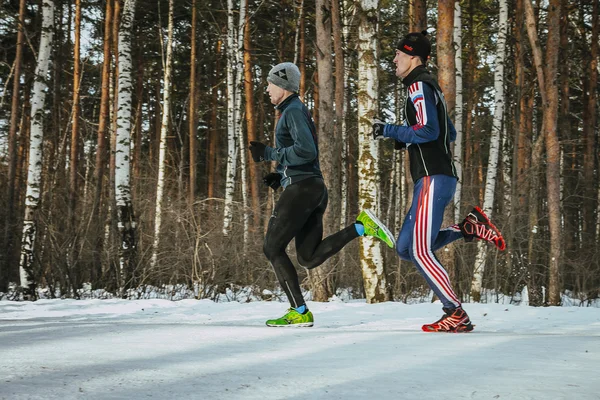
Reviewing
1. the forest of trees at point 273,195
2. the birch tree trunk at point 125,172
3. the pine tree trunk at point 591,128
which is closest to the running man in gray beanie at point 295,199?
the forest of trees at point 273,195

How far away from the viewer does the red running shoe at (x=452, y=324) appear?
4805mm

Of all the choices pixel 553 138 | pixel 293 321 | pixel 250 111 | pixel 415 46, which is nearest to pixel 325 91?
pixel 553 138

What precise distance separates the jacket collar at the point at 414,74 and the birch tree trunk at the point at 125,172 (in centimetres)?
687

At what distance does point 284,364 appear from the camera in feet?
10.0

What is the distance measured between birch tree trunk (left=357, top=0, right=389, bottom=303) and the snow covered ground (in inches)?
204

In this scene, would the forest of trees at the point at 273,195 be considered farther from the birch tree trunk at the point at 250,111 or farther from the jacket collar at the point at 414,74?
the jacket collar at the point at 414,74

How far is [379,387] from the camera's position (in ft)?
8.39

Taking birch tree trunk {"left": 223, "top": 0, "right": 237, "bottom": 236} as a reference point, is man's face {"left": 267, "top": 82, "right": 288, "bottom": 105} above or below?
below

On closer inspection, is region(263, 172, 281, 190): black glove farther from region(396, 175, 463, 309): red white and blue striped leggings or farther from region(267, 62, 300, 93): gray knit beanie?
region(396, 175, 463, 309): red white and blue striped leggings

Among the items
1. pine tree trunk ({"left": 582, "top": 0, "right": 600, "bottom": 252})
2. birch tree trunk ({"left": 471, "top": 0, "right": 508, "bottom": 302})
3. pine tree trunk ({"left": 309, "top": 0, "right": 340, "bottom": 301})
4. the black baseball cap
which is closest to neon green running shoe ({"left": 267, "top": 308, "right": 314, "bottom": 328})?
the black baseball cap

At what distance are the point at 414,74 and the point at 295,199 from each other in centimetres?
134

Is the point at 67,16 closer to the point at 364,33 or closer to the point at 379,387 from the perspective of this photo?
the point at 364,33

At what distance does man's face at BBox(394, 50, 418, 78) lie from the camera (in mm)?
5031

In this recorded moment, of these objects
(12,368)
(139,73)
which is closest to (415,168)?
(12,368)
